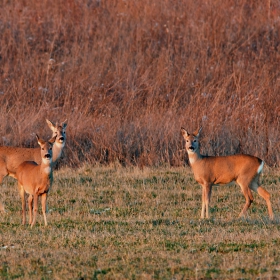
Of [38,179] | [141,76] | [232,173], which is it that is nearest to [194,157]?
[232,173]

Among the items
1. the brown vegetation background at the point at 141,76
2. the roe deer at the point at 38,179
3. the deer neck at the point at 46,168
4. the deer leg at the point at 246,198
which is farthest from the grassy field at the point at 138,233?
the brown vegetation background at the point at 141,76

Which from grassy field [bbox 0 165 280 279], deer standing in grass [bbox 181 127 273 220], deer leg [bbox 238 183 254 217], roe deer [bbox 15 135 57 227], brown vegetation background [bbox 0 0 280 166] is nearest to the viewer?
grassy field [bbox 0 165 280 279]

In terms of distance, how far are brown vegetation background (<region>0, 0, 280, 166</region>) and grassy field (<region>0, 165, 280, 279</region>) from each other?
2.56m

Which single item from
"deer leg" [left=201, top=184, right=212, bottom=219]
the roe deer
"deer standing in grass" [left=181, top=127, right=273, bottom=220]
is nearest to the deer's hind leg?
"deer standing in grass" [left=181, top=127, right=273, bottom=220]

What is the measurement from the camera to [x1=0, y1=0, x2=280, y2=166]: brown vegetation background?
18172mm

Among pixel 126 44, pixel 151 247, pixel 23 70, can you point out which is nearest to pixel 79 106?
pixel 23 70

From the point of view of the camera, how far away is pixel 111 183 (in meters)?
15.1

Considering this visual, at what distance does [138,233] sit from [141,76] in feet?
45.1

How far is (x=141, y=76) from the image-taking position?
23.3 m

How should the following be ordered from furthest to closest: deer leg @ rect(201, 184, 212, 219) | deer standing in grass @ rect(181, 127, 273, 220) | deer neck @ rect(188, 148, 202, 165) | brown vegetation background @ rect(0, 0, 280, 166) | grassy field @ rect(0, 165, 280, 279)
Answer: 1. brown vegetation background @ rect(0, 0, 280, 166)
2. deer neck @ rect(188, 148, 202, 165)
3. deer standing in grass @ rect(181, 127, 273, 220)
4. deer leg @ rect(201, 184, 212, 219)
5. grassy field @ rect(0, 165, 280, 279)

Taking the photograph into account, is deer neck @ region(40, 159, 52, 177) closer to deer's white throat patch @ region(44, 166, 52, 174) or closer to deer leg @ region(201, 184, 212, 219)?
deer's white throat patch @ region(44, 166, 52, 174)

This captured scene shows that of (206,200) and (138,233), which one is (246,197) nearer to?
(206,200)

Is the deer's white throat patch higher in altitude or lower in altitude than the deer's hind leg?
higher

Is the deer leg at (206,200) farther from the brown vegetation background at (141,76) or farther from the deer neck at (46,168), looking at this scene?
the brown vegetation background at (141,76)
